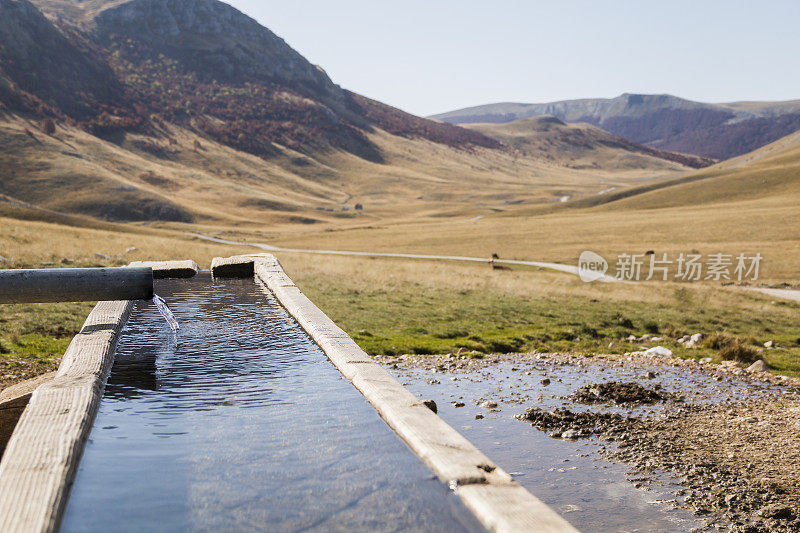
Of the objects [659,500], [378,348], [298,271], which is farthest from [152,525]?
[298,271]

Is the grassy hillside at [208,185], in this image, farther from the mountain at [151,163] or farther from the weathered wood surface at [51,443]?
the weathered wood surface at [51,443]

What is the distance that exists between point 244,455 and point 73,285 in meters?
7.37

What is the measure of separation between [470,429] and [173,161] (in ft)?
537

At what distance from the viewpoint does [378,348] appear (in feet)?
58.5

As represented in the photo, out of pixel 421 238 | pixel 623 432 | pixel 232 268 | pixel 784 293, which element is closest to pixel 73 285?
pixel 232 268

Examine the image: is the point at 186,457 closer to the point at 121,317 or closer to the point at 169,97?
the point at 121,317

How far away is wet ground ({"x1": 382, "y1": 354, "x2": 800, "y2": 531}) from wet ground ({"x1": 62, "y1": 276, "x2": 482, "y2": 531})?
326cm

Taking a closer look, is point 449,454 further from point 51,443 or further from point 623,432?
point 623,432

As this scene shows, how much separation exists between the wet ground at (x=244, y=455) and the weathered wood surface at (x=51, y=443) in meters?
0.20

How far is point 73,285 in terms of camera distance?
11891mm

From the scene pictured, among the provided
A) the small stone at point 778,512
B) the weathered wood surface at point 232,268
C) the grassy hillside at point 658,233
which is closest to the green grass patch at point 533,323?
the weathered wood surface at point 232,268

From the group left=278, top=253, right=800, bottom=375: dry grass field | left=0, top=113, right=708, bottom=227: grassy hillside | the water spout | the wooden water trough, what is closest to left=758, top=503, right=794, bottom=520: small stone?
the wooden water trough

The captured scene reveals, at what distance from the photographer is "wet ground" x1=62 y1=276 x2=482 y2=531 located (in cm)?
511

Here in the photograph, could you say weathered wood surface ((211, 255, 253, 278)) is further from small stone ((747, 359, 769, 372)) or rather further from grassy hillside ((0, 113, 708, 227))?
grassy hillside ((0, 113, 708, 227))
